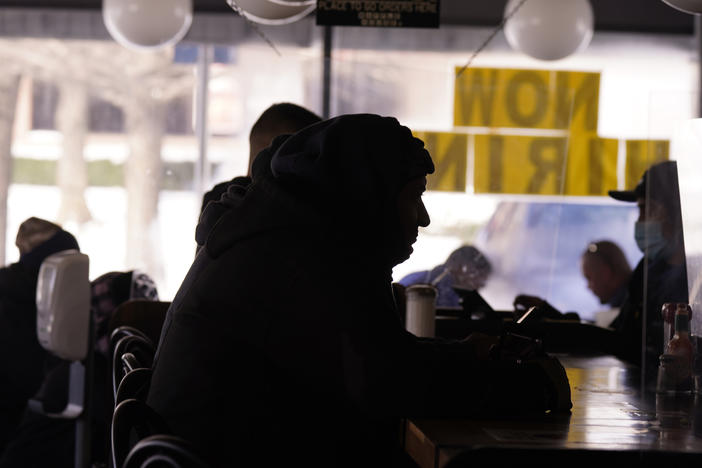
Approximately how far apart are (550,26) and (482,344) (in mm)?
3245

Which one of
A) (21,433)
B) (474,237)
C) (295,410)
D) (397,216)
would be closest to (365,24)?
(474,237)

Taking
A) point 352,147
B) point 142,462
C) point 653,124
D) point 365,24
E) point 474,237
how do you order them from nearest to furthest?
1. point 142,462
2. point 352,147
3. point 653,124
4. point 365,24
5. point 474,237

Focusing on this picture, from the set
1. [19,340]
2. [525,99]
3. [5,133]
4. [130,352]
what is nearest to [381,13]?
[525,99]

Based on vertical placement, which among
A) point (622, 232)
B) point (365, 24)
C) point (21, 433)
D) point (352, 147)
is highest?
point (365, 24)

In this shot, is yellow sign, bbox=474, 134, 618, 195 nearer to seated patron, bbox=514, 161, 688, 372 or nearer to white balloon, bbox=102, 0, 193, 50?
white balloon, bbox=102, 0, 193, 50

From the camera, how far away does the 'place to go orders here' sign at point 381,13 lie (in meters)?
4.01

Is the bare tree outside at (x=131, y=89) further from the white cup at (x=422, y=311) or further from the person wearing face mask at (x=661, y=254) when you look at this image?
the person wearing face mask at (x=661, y=254)

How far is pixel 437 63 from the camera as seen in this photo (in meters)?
6.56

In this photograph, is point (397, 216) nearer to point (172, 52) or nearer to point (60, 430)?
point (60, 430)

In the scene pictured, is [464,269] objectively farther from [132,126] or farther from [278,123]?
[132,126]

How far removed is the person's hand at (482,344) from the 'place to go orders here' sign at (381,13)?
255 cm

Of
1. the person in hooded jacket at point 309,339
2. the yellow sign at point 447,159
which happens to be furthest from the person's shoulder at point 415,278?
the person in hooded jacket at point 309,339

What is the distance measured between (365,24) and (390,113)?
222 centimetres

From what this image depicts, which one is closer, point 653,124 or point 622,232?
point 653,124
